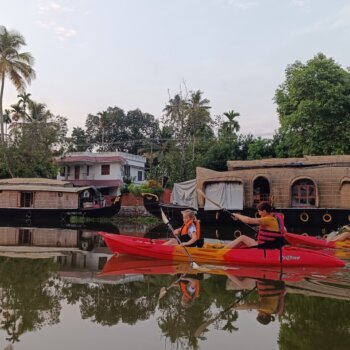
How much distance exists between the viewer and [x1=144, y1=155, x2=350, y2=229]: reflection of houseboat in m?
17.9

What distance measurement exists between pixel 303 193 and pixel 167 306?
14707mm

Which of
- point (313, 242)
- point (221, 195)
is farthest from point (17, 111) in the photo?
point (313, 242)

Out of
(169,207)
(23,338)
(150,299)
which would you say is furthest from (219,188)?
(23,338)

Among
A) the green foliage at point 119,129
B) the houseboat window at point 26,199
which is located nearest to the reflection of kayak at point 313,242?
the houseboat window at point 26,199

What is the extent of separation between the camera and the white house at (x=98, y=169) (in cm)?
3288

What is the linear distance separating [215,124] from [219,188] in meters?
11.2

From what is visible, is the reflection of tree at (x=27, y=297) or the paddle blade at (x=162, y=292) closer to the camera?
the reflection of tree at (x=27, y=297)

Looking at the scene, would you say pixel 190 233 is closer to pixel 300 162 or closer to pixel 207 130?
pixel 300 162

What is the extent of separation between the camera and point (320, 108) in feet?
68.8

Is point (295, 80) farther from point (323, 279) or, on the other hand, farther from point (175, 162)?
point (323, 279)

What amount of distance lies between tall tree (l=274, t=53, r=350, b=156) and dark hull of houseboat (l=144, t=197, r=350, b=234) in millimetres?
5121

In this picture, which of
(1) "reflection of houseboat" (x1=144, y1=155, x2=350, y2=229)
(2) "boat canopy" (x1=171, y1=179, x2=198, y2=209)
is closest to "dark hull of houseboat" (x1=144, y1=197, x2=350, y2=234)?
(1) "reflection of houseboat" (x1=144, y1=155, x2=350, y2=229)

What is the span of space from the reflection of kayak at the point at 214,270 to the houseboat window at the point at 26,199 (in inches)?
603

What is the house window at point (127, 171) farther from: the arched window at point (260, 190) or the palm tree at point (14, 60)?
the arched window at point (260, 190)
